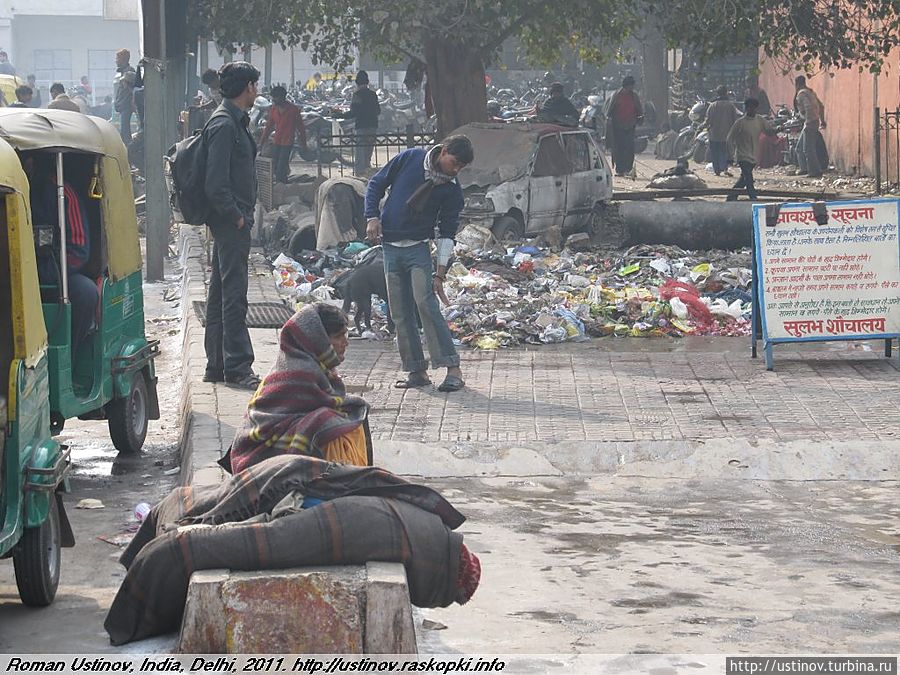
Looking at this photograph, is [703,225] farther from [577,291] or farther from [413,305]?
[413,305]

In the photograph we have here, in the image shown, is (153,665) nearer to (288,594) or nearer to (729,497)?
(288,594)

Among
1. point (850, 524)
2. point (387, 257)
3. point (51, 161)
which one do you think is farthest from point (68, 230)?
point (850, 524)

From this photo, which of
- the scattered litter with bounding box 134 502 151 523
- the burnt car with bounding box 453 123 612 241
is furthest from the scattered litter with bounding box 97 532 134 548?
the burnt car with bounding box 453 123 612 241

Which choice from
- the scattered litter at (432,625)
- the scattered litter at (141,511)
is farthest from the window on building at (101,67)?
the scattered litter at (432,625)

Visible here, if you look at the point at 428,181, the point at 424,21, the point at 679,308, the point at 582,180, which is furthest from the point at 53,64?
the point at 428,181

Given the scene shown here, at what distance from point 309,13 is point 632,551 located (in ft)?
49.3

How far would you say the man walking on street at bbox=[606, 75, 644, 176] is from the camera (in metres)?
28.9

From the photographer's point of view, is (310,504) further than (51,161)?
No

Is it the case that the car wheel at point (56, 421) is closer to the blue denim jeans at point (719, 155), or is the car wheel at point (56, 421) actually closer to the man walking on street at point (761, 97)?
the blue denim jeans at point (719, 155)

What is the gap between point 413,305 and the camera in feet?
32.8

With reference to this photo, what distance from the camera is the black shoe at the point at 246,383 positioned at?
30.4 feet

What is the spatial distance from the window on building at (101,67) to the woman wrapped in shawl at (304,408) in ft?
225

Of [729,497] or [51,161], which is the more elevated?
[51,161]

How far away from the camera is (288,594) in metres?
4.67
